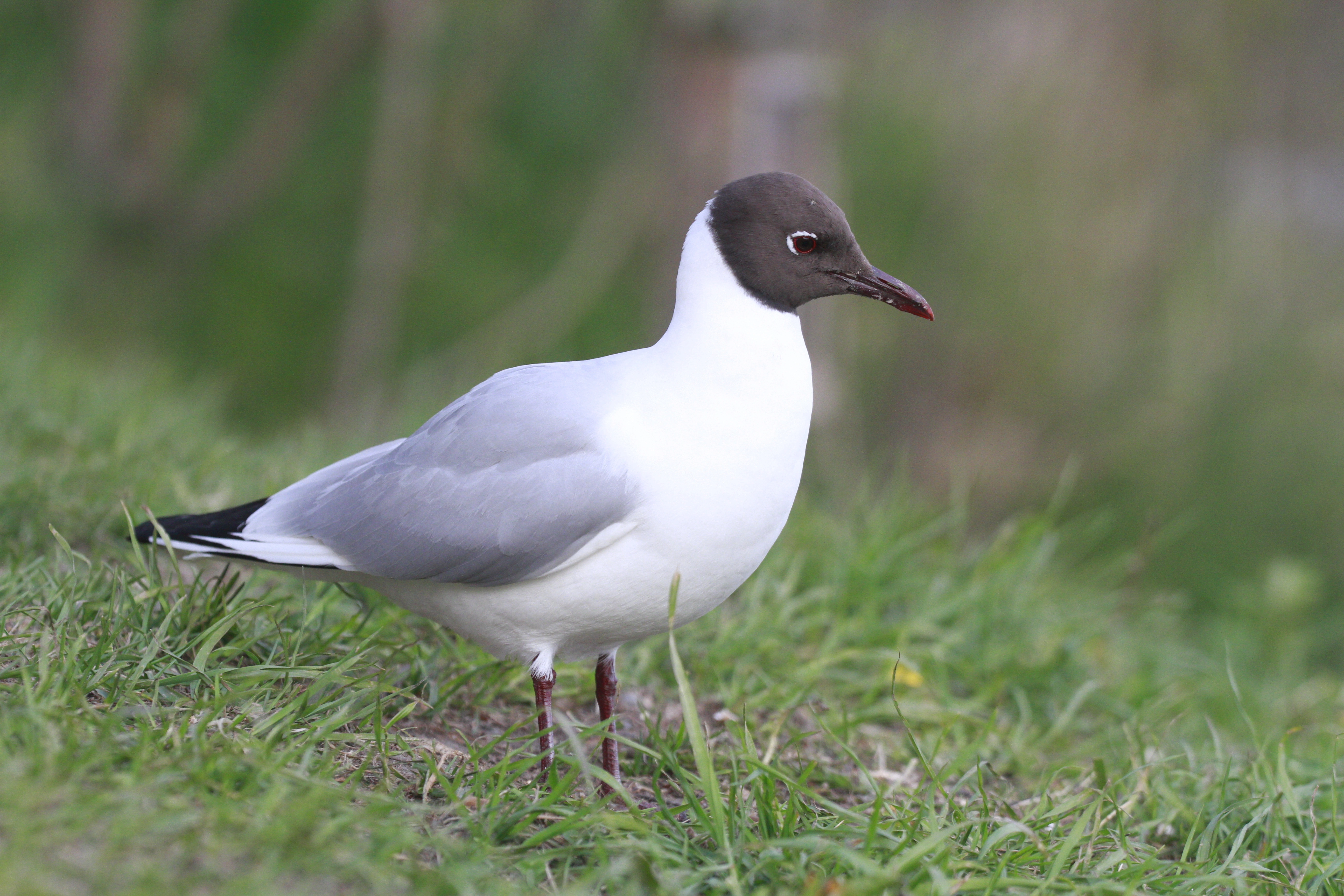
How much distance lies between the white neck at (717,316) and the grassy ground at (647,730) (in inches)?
27.8

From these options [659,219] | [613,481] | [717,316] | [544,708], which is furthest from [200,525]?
[659,219]

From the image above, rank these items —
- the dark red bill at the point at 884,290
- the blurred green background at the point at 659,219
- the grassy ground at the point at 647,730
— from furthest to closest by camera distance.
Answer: the blurred green background at the point at 659,219 < the dark red bill at the point at 884,290 < the grassy ground at the point at 647,730

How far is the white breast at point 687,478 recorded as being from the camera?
230 centimetres

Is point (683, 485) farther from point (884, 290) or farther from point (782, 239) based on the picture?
point (884, 290)

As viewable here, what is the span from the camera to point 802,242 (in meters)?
2.50

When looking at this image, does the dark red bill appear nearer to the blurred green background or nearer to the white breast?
the white breast

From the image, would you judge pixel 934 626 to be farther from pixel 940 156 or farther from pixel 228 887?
pixel 940 156

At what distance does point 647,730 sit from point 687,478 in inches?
32.8

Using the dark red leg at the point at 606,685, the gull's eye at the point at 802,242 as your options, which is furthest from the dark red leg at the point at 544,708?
the gull's eye at the point at 802,242

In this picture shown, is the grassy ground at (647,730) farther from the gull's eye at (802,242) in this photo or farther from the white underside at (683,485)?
the gull's eye at (802,242)

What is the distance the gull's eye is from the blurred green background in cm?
361

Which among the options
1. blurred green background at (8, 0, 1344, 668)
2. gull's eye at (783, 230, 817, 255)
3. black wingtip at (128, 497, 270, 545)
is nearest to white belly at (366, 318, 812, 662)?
gull's eye at (783, 230, 817, 255)

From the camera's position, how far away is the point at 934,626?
3623 millimetres

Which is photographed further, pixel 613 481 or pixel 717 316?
pixel 717 316
